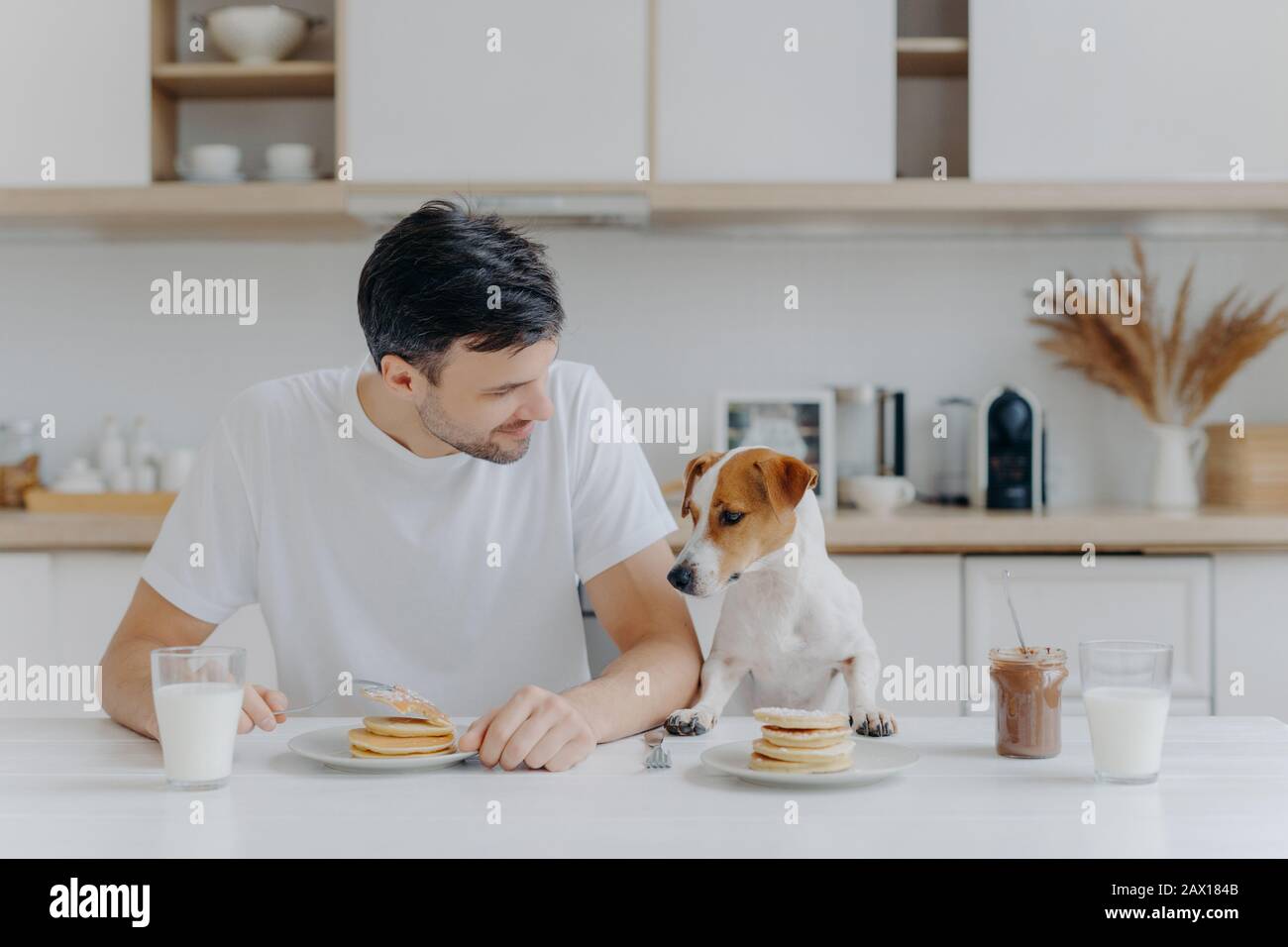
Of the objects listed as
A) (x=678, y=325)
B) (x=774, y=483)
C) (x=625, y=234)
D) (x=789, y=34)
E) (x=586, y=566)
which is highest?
(x=789, y=34)

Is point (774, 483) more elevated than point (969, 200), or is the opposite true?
point (969, 200)

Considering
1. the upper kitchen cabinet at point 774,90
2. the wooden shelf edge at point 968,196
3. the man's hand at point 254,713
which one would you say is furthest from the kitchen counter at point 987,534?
the man's hand at point 254,713

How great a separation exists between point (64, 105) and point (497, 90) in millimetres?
996

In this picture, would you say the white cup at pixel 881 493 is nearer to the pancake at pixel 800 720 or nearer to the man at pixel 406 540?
the man at pixel 406 540

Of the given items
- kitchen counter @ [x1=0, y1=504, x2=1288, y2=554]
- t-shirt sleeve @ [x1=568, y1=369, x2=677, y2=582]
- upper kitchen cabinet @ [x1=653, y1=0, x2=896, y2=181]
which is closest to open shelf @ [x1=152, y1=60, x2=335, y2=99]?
upper kitchen cabinet @ [x1=653, y1=0, x2=896, y2=181]

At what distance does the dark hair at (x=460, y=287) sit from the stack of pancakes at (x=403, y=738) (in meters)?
0.47

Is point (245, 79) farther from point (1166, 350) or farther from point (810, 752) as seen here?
point (810, 752)
